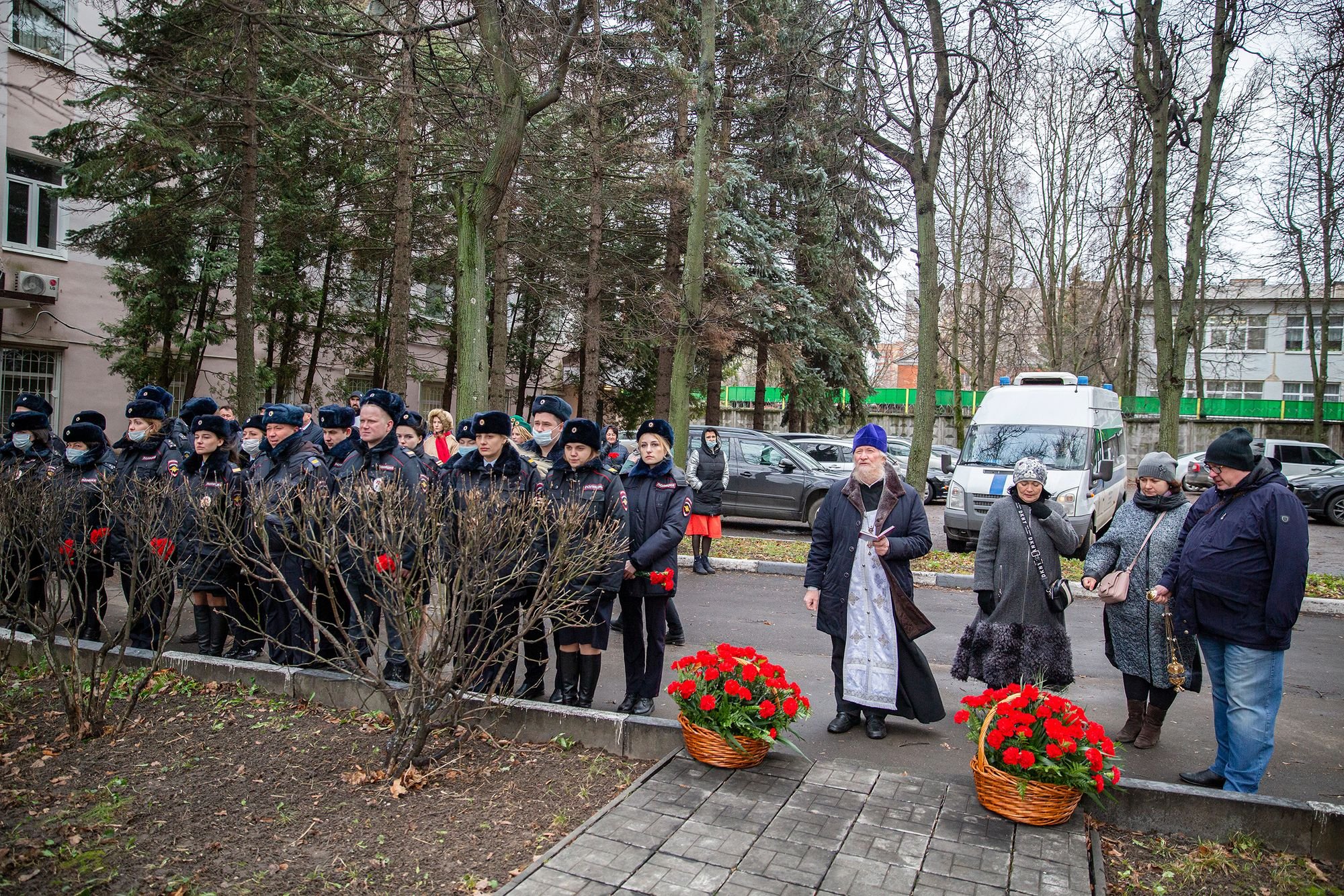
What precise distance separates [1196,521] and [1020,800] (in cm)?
203

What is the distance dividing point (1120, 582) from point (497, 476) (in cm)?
383

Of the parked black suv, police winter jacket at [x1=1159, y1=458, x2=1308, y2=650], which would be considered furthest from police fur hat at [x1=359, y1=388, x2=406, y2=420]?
the parked black suv

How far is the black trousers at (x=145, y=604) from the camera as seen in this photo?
5.18 metres

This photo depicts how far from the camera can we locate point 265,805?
4.09m

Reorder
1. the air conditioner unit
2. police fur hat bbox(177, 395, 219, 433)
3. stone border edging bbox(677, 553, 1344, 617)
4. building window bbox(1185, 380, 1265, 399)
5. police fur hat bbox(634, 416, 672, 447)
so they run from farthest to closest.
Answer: building window bbox(1185, 380, 1265, 399) < the air conditioner unit < stone border edging bbox(677, 553, 1344, 617) < police fur hat bbox(177, 395, 219, 433) < police fur hat bbox(634, 416, 672, 447)

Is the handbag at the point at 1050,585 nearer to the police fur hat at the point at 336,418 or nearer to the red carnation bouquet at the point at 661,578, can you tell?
the red carnation bouquet at the point at 661,578

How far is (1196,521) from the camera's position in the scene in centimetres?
489

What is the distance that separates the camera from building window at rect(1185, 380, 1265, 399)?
50.1 metres

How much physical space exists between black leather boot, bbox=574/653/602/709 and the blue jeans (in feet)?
11.1

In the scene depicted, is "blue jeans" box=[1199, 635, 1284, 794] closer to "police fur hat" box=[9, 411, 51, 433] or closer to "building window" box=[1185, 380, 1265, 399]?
"police fur hat" box=[9, 411, 51, 433]

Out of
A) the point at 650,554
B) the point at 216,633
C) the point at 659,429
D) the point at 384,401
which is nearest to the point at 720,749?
the point at 650,554

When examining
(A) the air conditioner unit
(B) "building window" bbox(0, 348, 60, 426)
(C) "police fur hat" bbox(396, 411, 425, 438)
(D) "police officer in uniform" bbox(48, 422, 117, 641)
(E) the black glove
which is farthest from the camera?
(B) "building window" bbox(0, 348, 60, 426)

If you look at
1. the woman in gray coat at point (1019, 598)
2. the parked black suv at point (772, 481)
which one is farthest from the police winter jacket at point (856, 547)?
the parked black suv at point (772, 481)

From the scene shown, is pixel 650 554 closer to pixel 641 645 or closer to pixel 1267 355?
pixel 641 645
